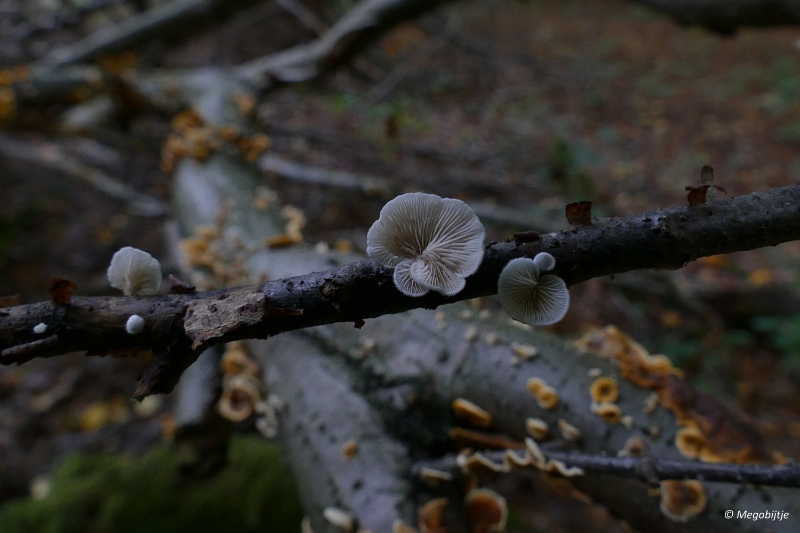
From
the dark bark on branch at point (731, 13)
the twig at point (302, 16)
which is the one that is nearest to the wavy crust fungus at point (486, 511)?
the dark bark on branch at point (731, 13)

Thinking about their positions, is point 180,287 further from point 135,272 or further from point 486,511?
point 486,511

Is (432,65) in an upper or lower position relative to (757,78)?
lower

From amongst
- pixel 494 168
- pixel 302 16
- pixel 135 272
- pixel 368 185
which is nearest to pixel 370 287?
pixel 135 272

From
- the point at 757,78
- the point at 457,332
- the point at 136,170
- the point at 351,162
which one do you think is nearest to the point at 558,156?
the point at 351,162

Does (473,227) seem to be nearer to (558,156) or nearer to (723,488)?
(723,488)

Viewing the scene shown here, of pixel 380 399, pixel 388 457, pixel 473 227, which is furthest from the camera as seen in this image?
pixel 380 399

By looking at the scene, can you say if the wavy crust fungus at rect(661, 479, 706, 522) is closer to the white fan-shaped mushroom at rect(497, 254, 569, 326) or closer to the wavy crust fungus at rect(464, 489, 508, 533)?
the wavy crust fungus at rect(464, 489, 508, 533)
